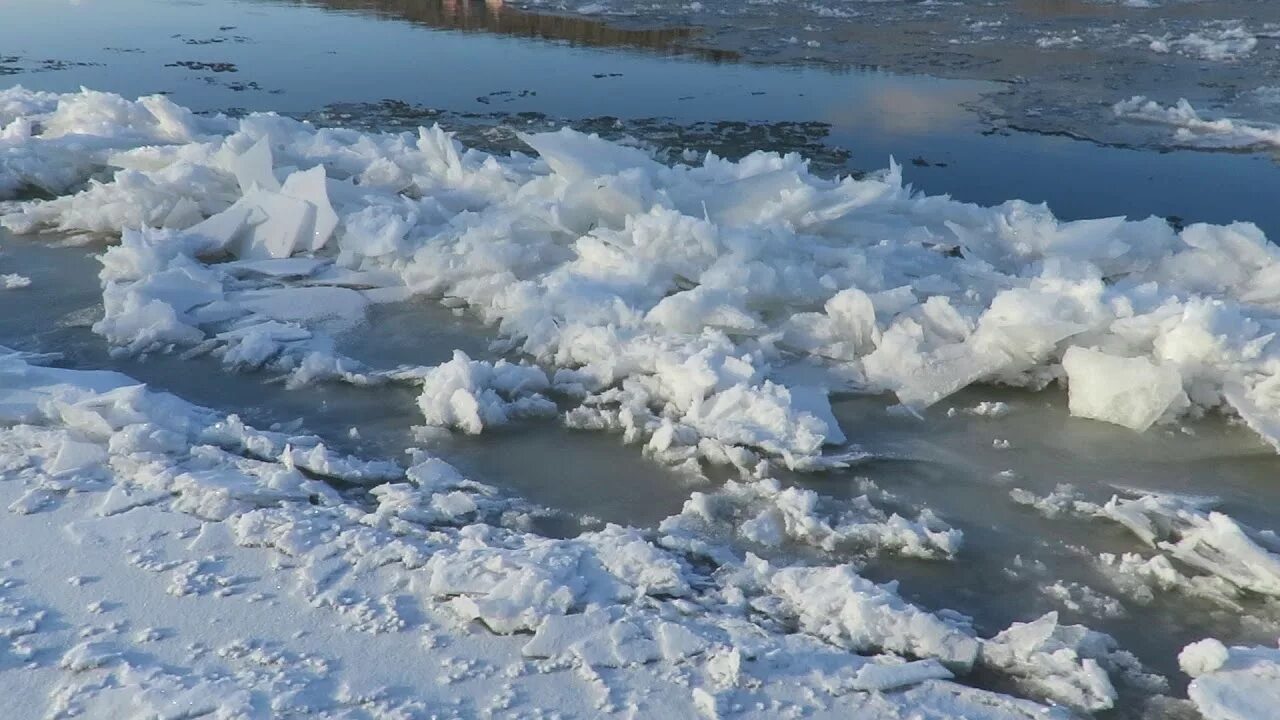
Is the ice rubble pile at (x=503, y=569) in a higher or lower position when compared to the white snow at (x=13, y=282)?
lower

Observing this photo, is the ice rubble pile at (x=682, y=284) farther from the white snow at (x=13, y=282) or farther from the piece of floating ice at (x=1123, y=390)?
the white snow at (x=13, y=282)

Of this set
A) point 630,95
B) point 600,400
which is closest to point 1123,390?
point 600,400

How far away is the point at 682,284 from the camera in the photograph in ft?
13.4

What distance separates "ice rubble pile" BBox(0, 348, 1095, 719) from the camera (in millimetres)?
2084

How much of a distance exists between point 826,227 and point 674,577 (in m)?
2.54

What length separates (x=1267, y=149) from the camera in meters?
7.04

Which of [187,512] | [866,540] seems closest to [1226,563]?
[866,540]

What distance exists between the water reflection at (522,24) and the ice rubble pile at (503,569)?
9076 millimetres

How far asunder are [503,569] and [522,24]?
12802mm

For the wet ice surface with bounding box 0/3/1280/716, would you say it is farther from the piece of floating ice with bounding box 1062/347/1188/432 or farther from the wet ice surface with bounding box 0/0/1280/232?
the wet ice surface with bounding box 0/0/1280/232

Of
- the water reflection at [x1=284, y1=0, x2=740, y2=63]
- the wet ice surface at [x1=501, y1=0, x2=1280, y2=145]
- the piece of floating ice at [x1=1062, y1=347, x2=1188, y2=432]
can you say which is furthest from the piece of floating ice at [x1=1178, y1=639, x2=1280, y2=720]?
the water reflection at [x1=284, y1=0, x2=740, y2=63]

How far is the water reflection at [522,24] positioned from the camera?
39.8 ft

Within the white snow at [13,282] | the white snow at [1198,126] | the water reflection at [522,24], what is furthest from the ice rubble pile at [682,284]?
the water reflection at [522,24]

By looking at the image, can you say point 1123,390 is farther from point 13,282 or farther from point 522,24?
point 522,24
